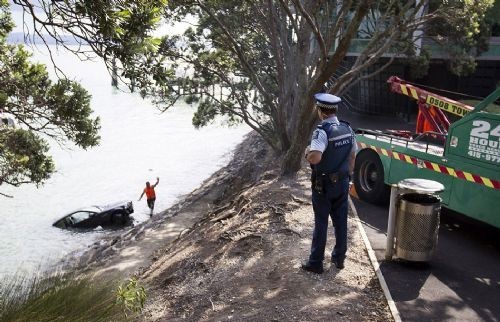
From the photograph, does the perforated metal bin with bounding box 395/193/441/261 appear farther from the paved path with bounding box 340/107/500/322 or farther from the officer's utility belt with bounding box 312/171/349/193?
the officer's utility belt with bounding box 312/171/349/193

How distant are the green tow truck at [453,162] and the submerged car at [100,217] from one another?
15.1 meters

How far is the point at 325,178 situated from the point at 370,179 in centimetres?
477

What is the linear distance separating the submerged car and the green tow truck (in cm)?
1514

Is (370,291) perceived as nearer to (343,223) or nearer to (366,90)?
(343,223)

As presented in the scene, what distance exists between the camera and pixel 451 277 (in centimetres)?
657

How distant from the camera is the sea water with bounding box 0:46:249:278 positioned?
71.7 feet

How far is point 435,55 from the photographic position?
92.6 feet

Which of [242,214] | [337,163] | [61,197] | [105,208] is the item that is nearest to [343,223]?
[337,163]

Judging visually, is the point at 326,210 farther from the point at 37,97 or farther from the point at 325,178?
the point at 37,97

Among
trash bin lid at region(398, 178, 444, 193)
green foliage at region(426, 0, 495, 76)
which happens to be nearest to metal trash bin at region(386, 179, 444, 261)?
trash bin lid at region(398, 178, 444, 193)

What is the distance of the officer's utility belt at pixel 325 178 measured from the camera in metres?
5.85

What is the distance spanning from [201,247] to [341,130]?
4.92 m

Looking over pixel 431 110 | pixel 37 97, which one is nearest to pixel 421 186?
pixel 431 110

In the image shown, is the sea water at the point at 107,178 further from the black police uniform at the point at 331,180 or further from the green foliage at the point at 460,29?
the green foliage at the point at 460,29
